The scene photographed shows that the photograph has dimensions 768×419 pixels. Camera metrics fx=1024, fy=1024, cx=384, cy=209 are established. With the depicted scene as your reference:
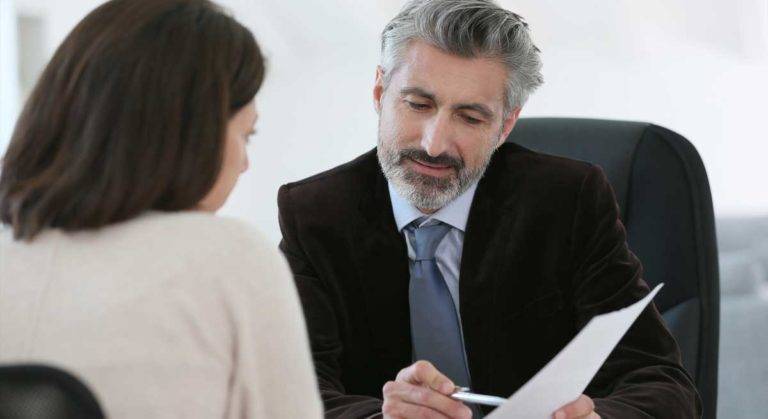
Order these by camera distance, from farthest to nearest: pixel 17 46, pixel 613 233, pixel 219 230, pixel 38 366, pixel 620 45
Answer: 1. pixel 17 46
2. pixel 620 45
3. pixel 613 233
4. pixel 219 230
5. pixel 38 366

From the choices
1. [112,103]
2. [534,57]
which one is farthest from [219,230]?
[534,57]

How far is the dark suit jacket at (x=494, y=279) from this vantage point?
160 cm

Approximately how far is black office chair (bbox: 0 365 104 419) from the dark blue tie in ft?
3.00

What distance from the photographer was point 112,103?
2.91 ft

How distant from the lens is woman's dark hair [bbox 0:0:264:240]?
878mm

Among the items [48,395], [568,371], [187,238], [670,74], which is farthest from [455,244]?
[670,74]

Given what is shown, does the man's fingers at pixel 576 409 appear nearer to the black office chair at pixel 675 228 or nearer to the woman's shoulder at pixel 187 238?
the black office chair at pixel 675 228

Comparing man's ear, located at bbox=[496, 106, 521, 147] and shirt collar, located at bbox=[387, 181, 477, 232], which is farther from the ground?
man's ear, located at bbox=[496, 106, 521, 147]

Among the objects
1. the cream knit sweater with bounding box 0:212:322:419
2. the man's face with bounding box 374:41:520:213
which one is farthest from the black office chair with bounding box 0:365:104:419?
the man's face with bounding box 374:41:520:213

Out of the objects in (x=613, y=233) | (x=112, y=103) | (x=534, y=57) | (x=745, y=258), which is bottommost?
(x=745, y=258)

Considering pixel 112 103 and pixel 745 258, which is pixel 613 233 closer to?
pixel 112 103

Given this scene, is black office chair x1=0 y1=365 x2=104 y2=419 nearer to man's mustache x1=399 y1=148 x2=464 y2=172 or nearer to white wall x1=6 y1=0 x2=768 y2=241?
man's mustache x1=399 y1=148 x2=464 y2=172

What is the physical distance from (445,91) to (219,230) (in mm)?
825

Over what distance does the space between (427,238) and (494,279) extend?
0.13 meters
